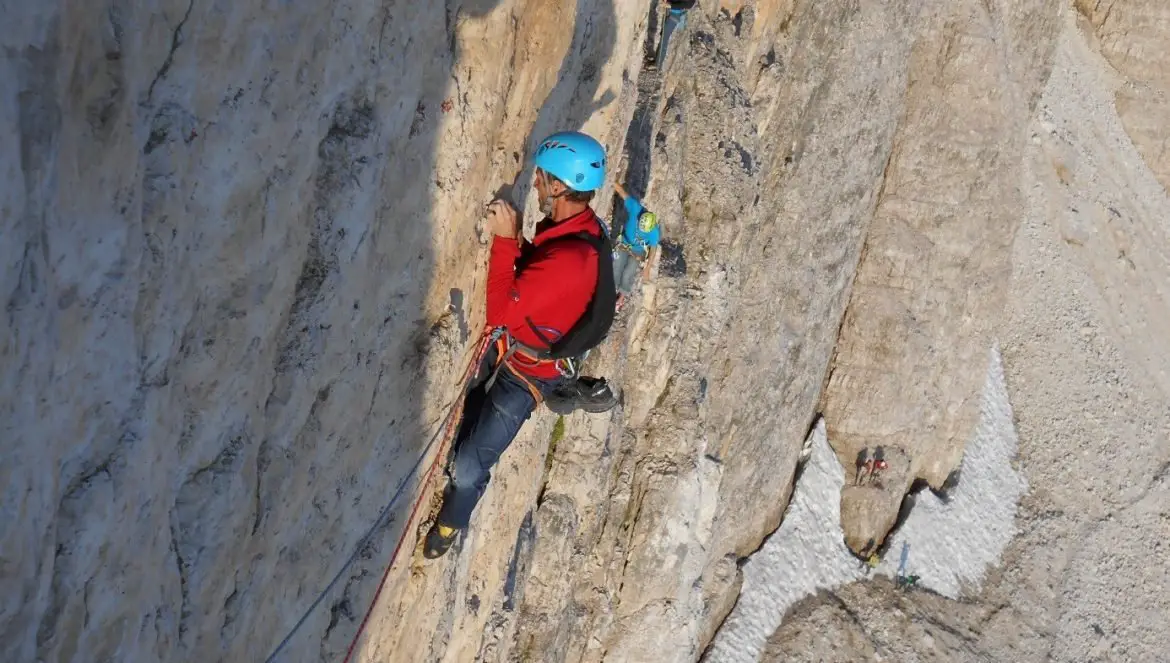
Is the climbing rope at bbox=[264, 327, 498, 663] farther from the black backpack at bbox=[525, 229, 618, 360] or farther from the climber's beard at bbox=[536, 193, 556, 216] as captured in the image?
the climber's beard at bbox=[536, 193, 556, 216]

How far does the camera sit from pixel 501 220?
5.21 meters

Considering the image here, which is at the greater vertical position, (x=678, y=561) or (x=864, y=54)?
(x=864, y=54)

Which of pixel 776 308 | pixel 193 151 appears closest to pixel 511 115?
pixel 193 151

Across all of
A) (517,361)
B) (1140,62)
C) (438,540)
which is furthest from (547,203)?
(1140,62)

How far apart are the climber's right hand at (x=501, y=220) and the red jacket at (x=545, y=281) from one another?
0.10 m

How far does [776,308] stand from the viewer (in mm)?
13703

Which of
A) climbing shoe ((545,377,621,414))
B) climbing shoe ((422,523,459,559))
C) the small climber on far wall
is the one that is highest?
the small climber on far wall

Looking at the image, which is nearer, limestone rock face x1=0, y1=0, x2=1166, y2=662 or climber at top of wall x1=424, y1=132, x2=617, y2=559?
limestone rock face x1=0, y1=0, x2=1166, y2=662

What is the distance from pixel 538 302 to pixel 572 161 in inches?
33.7

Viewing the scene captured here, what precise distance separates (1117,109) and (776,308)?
15.9 m

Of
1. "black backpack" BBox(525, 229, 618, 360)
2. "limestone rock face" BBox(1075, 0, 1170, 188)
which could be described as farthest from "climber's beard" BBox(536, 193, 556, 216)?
"limestone rock face" BBox(1075, 0, 1170, 188)

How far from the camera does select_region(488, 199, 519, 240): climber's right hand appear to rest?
5.19 m

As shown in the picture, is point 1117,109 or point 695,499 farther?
point 1117,109

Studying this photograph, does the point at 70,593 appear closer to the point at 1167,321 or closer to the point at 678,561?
the point at 678,561
